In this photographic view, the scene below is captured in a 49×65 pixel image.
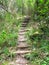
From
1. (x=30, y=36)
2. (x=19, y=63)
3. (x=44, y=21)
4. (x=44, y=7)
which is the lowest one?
(x=19, y=63)

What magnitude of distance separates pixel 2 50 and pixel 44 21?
8.73 feet

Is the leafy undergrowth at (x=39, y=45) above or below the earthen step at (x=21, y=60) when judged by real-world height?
above

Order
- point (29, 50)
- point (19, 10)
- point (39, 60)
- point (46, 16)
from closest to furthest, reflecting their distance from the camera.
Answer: point (39, 60)
point (29, 50)
point (46, 16)
point (19, 10)

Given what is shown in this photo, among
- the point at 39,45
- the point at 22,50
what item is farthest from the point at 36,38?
the point at 22,50

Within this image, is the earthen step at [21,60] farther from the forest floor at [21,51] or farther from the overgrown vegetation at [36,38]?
the overgrown vegetation at [36,38]

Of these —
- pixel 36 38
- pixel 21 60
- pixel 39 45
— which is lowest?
pixel 21 60

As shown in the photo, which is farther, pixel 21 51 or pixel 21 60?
pixel 21 51

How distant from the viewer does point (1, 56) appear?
6461mm

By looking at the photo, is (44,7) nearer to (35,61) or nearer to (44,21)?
(44,21)

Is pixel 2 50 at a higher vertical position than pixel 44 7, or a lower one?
lower

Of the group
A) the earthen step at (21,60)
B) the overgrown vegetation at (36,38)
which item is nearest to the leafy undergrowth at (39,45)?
the overgrown vegetation at (36,38)

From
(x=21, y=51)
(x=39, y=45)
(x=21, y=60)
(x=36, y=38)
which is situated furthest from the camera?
(x=36, y=38)

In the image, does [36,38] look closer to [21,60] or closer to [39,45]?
[39,45]

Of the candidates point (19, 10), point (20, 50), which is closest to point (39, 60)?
point (20, 50)
